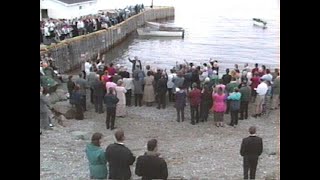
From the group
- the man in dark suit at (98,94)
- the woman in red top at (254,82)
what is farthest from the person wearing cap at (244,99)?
the man in dark suit at (98,94)

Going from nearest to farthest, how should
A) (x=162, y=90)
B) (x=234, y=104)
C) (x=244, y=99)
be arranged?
1. (x=234, y=104)
2. (x=244, y=99)
3. (x=162, y=90)

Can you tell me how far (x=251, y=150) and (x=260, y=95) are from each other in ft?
21.0

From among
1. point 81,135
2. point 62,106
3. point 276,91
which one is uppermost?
point 276,91

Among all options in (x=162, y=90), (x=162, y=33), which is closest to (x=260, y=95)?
(x=162, y=90)

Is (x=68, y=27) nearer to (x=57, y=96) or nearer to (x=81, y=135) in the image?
(x=57, y=96)

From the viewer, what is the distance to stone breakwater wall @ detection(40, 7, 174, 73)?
2805 centimetres

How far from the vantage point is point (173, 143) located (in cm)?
1490

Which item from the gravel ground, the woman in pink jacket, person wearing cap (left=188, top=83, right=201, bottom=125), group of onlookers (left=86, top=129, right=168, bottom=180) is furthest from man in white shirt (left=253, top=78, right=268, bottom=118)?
group of onlookers (left=86, top=129, right=168, bottom=180)

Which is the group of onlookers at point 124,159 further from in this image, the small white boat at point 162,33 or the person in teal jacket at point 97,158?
A: the small white boat at point 162,33

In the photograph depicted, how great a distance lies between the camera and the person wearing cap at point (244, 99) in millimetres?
15820

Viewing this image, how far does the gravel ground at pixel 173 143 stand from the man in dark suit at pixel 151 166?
5.25 feet

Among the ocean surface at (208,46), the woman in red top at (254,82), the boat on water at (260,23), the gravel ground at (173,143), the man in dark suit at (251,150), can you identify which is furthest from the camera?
the boat on water at (260,23)

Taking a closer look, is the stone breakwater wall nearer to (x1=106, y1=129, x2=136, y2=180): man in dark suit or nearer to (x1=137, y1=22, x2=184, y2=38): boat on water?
(x1=137, y1=22, x2=184, y2=38): boat on water
